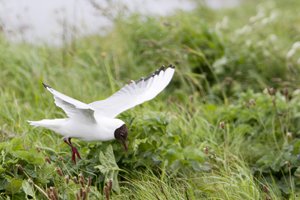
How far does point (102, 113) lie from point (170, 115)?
92cm

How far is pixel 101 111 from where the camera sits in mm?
3338

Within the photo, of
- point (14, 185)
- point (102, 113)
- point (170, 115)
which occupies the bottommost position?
point (170, 115)

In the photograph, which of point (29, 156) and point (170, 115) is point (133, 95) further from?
Result: point (170, 115)

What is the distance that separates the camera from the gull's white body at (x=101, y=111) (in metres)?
3.18

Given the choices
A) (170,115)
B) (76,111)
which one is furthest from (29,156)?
(170,115)

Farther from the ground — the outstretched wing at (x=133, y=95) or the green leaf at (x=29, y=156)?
the outstretched wing at (x=133, y=95)

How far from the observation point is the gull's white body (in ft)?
10.4

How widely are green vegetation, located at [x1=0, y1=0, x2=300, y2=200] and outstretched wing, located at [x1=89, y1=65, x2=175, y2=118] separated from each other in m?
0.18

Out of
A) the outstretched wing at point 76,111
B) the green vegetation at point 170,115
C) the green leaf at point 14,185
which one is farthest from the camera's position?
the green vegetation at point 170,115

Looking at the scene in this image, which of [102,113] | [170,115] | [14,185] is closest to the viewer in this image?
[14,185]

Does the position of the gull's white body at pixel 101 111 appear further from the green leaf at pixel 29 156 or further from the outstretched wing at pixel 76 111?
the green leaf at pixel 29 156

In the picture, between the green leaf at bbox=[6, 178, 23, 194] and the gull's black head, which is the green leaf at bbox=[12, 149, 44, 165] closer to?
the green leaf at bbox=[6, 178, 23, 194]

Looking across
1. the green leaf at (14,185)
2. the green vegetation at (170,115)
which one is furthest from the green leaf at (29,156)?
the green leaf at (14,185)

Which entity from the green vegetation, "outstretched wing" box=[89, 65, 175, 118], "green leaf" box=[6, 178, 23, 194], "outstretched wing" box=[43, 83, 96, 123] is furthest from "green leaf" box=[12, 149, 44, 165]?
"outstretched wing" box=[89, 65, 175, 118]
